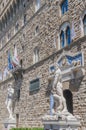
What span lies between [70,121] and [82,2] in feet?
21.8

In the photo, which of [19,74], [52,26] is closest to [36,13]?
[52,26]

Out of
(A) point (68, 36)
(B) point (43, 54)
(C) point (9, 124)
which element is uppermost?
(A) point (68, 36)

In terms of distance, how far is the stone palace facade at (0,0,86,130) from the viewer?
15266 millimetres

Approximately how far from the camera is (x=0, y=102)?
29.6 meters

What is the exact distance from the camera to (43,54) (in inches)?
778

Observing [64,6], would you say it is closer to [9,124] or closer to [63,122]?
[63,122]

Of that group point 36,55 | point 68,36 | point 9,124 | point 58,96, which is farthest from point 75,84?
point 9,124

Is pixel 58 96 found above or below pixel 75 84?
below

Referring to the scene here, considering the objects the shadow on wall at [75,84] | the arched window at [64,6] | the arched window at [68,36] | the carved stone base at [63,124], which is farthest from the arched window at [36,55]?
the carved stone base at [63,124]

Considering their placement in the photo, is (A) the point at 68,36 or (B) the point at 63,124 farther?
(A) the point at 68,36

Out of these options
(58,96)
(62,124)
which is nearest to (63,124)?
(62,124)

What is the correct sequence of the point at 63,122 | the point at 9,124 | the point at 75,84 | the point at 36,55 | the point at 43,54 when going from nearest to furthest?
the point at 63,122
the point at 75,84
the point at 43,54
the point at 9,124
the point at 36,55

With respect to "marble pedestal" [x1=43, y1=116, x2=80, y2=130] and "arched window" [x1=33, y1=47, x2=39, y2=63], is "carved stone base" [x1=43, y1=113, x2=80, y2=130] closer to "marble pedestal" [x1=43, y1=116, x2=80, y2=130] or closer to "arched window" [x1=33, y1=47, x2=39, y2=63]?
"marble pedestal" [x1=43, y1=116, x2=80, y2=130]

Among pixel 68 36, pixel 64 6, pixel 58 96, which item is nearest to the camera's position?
pixel 58 96
